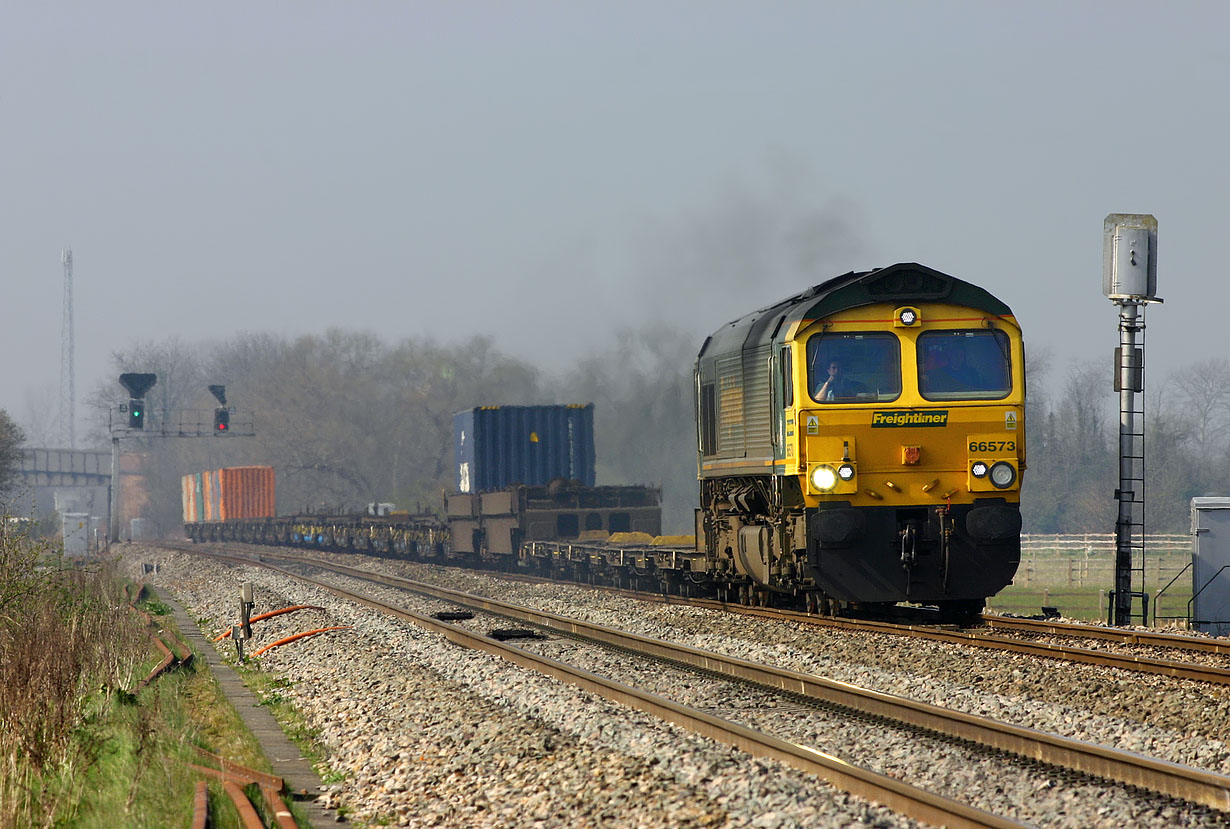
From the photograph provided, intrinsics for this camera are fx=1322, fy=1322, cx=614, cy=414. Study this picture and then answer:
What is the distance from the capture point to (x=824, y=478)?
45.3 ft

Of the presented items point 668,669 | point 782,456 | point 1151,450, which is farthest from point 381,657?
point 1151,450

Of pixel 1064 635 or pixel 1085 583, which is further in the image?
pixel 1085 583

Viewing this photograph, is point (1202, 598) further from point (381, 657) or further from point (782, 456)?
point (381, 657)

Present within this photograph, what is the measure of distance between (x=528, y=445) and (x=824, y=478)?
754 inches

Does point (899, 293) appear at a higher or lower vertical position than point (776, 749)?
higher

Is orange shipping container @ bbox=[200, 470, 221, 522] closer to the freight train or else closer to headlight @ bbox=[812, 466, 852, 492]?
the freight train

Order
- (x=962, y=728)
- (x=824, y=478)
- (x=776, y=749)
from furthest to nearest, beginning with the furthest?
(x=824, y=478) → (x=962, y=728) → (x=776, y=749)

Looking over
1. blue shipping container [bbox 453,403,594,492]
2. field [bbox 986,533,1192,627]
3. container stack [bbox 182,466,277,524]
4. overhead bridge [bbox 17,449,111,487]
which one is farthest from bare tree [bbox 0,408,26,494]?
overhead bridge [bbox 17,449,111,487]

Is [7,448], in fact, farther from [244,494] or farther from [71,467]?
[71,467]

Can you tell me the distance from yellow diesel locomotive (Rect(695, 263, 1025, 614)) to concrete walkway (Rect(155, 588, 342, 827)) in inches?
228

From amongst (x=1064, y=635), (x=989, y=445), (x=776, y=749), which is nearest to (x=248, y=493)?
(x=989, y=445)

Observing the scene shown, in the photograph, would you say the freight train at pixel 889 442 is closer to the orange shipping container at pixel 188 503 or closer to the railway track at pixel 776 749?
the railway track at pixel 776 749

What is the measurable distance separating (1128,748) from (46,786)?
6790 millimetres

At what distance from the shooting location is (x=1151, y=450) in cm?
6762
